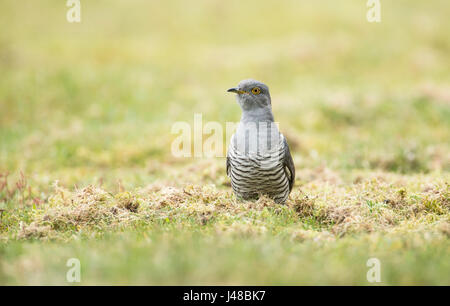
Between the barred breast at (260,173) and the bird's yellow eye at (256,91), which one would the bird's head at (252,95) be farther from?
the barred breast at (260,173)

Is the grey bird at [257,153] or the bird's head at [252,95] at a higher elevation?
the bird's head at [252,95]

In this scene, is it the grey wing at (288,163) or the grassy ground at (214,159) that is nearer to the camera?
the grassy ground at (214,159)

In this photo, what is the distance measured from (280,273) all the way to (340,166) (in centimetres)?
607

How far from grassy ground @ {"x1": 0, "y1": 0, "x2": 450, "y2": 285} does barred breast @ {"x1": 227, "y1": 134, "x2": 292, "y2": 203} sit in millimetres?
241

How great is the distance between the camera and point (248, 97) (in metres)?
5.63

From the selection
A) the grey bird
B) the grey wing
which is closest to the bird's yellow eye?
the grey bird

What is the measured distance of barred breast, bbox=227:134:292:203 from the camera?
533 cm

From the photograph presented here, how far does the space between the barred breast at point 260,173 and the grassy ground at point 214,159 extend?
24 centimetres

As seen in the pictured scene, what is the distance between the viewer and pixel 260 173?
5367 millimetres

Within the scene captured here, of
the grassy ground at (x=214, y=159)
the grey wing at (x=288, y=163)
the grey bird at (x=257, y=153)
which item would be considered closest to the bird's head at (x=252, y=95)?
the grey bird at (x=257, y=153)

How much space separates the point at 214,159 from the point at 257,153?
13.5 ft

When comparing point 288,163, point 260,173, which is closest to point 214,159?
point 288,163

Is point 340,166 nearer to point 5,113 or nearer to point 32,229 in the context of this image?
point 32,229

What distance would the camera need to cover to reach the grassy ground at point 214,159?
12.6 feet
